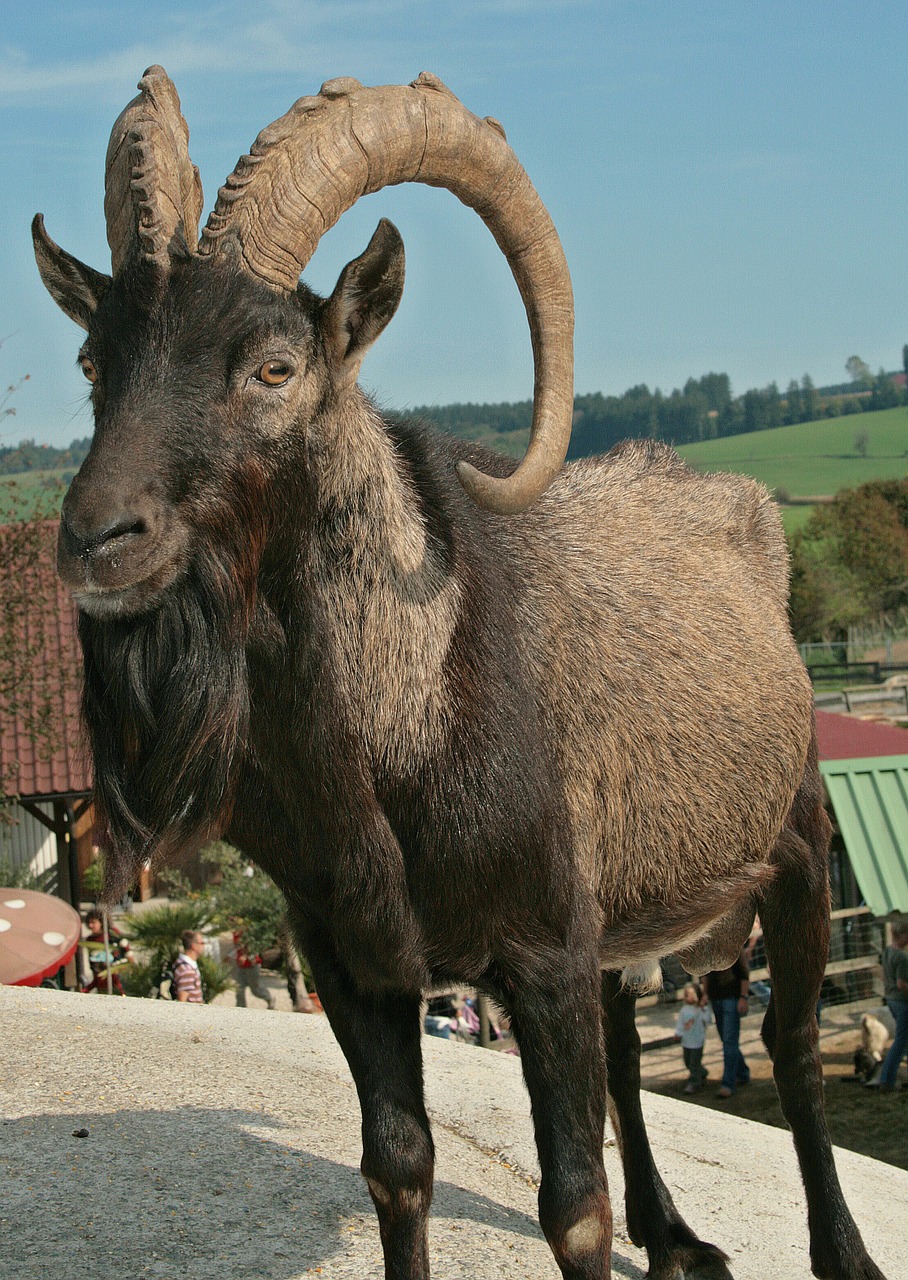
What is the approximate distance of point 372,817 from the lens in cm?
387

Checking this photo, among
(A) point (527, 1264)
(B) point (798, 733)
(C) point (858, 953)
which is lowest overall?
(C) point (858, 953)

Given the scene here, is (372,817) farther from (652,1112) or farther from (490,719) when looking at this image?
(652,1112)

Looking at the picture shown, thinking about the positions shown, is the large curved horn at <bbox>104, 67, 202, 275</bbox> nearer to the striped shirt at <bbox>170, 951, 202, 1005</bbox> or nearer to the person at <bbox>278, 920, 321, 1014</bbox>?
the striped shirt at <bbox>170, 951, 202, 1005</bbox>

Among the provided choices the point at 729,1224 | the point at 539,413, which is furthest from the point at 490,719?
the point at 729,1224

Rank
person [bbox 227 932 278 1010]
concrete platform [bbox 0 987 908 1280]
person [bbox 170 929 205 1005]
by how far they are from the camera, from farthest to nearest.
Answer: person [bbox 227 932 278 1010]
person [bbox 170 929 205 1005]
concrete platform [bbox 0 987 908 1280]

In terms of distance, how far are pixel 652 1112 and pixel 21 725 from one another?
597 inches

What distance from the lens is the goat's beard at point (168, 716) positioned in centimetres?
349

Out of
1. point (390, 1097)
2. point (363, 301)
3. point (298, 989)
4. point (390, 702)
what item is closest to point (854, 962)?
point (298, 989)

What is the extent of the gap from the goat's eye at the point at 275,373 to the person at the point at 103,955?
1287 centimetres

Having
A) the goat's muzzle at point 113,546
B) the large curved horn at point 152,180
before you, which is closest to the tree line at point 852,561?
the large curved horn at point 152,180

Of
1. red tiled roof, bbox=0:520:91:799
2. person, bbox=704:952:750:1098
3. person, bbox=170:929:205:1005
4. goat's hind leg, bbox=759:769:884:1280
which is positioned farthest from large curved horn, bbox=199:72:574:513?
red tiled roof, bbox=0:520:91:799

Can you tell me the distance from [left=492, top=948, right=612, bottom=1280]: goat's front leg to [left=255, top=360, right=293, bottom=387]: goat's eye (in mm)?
1942

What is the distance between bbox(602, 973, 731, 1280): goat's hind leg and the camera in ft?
19.6

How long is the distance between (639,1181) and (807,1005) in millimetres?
1137
